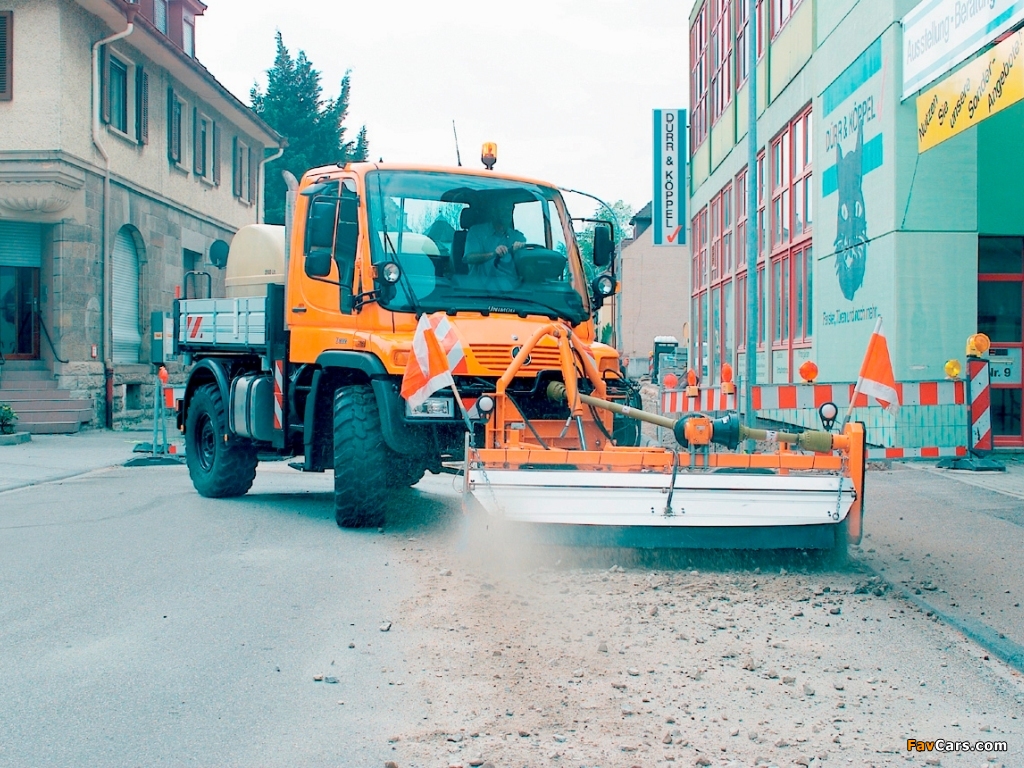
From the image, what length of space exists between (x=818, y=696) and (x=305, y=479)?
33.5ft

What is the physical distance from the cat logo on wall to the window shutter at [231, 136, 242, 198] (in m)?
20.4

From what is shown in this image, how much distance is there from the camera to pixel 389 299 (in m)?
8.97

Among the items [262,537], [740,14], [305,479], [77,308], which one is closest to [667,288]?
[740,14]

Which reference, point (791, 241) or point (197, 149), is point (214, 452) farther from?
point (197, 149)

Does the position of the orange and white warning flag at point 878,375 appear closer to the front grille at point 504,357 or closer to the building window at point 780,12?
the front grille at point 504,357

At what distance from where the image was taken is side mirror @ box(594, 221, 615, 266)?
963 cm

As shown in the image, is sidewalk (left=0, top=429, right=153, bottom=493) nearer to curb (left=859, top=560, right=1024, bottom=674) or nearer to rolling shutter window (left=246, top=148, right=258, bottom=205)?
curb (left=859, top=560, right=1024, bottom=674)

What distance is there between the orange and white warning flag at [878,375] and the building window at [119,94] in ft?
63.8

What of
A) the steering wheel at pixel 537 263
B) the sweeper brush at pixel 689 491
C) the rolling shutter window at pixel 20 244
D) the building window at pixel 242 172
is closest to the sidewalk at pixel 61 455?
the rolling shutter window at pixel 20 244

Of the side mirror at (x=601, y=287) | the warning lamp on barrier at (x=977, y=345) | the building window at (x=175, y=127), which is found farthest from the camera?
the building window at (x=175, y=127)

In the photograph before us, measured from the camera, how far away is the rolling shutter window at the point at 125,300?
24.4m

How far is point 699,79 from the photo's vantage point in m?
35.9

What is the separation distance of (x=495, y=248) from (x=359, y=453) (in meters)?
1.95

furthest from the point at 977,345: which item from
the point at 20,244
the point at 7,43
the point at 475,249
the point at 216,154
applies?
the point at 216,154
